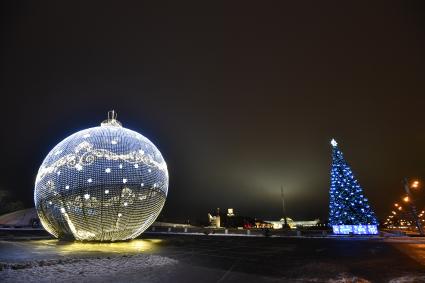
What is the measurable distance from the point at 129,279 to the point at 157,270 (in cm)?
170

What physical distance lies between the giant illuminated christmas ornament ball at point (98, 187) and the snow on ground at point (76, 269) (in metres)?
9.02

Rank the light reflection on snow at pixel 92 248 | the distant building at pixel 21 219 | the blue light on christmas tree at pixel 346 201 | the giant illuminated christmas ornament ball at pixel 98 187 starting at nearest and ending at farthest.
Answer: the light reflection on snow at pixel 92 248 → the giant illuminated christmas ornament ball at pixel 98 187 → the blue light on christmas tree at pixel 346 201 → the distant building at pixel 21 219

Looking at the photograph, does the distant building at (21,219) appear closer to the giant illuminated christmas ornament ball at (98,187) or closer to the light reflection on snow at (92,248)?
the giant illuminated christmas ornament ball at (98,187)

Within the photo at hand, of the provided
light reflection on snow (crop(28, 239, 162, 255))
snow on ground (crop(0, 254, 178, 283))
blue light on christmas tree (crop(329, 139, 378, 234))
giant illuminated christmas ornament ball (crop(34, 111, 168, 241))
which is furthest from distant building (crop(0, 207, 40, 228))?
snow on ground (crop(0, 254, 178, 283))

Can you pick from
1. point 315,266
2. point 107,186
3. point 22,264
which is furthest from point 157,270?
point 107,186

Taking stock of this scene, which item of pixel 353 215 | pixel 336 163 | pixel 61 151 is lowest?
pixel 353 215

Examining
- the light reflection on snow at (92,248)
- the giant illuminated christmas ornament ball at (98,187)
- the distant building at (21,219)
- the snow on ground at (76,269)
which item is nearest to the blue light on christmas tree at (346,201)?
the giant illuminated christmas ornament ball at (98,187)

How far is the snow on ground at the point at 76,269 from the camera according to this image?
910cm

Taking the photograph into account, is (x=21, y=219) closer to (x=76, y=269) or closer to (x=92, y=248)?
(x=92, y=248)

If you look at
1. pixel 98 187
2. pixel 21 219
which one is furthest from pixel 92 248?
pixel 21 219

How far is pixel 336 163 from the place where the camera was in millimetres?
45938

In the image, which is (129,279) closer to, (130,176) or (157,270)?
(157,270)

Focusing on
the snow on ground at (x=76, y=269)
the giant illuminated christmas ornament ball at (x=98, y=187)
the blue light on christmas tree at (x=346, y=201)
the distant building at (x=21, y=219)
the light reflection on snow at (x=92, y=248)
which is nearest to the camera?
the snow on ground at (x=76, y=269)

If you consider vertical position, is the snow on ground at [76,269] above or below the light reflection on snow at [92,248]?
below
